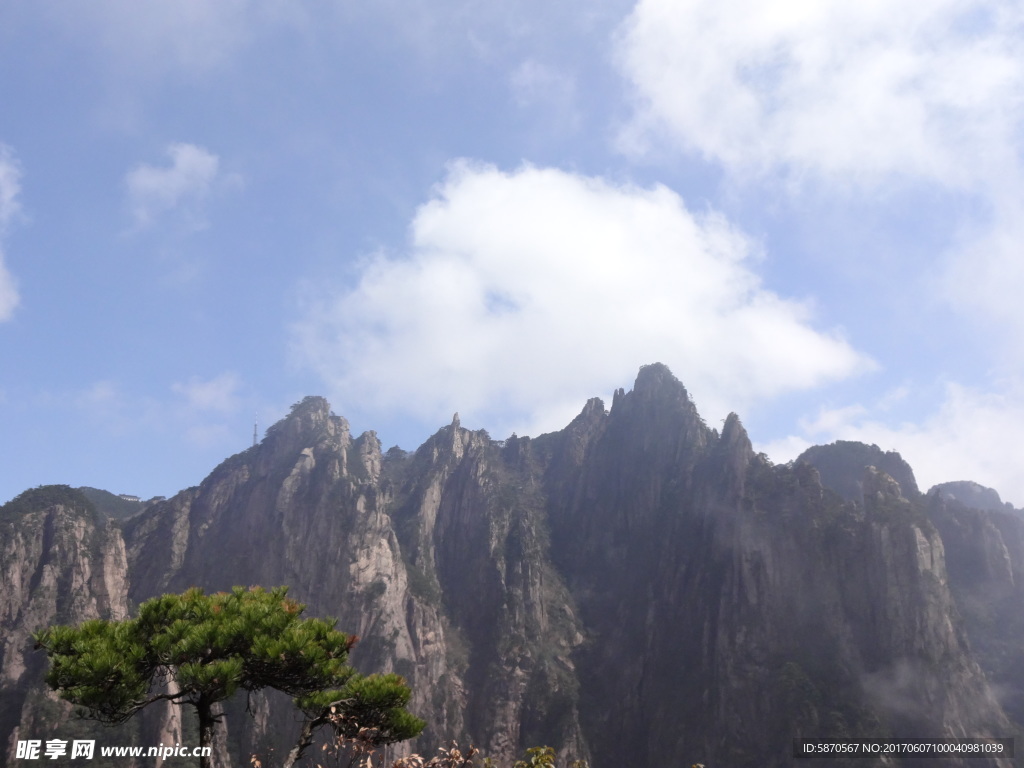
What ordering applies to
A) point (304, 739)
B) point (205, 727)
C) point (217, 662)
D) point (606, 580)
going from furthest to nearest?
point (606, 580)
point (205, 727)
point (304, 739)
point (217, 662)

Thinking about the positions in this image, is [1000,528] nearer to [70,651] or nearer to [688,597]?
[688,597]

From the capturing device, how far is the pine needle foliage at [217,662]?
1628cm

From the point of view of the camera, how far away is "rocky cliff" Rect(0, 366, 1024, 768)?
308ft

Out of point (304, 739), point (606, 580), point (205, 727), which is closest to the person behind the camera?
point (304, 739)

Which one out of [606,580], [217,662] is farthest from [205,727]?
[606,580]

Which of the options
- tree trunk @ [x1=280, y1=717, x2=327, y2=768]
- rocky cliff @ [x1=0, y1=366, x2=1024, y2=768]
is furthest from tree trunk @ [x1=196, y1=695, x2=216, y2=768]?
rocky cliff @ [x1=0, y1=366, x2=1024, y2=768]

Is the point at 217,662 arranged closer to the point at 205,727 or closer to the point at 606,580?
the point at 205,727

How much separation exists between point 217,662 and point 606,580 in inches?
4741

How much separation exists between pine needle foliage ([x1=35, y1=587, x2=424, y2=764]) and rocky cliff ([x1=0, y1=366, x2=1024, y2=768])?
82336 millimetres

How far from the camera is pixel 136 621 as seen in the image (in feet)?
59.6

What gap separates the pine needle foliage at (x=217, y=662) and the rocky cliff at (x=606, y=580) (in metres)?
82.3

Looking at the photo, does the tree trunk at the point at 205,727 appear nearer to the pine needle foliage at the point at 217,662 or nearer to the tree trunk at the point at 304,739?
the pine needle foliage at the point at 217,662

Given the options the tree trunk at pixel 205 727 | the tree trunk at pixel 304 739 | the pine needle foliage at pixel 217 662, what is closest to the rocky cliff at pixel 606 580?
the tree trunk at pixel 205 727

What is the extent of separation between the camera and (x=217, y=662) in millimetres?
16484
